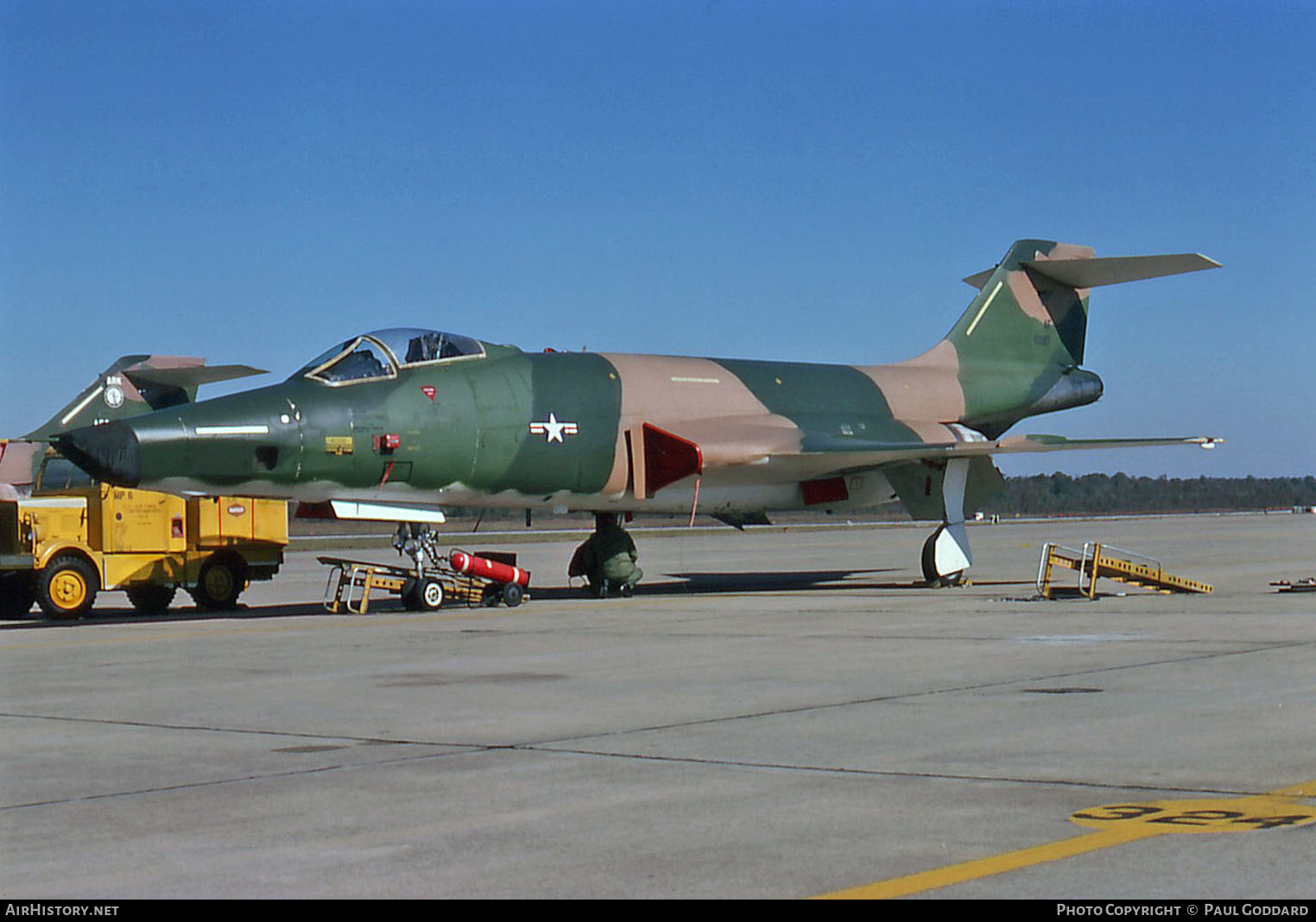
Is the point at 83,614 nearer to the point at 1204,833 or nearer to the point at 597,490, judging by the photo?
the point at 597,490

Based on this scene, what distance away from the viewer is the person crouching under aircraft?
76.7ft

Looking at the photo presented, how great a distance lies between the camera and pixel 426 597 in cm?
2091

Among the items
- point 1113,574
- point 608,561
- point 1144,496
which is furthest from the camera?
point 1144,496

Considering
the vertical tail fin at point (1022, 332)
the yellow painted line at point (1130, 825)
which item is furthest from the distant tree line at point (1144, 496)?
the yellow painted line at point (1130, 825)

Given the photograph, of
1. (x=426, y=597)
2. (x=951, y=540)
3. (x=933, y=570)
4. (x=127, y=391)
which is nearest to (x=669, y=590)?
(x=933, y=570)

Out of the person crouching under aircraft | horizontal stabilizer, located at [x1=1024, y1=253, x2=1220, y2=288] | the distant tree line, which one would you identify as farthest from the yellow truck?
the distant tree line

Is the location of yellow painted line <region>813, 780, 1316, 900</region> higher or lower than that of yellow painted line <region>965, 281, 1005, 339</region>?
lower

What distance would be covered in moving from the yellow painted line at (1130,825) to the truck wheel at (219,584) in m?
18.6

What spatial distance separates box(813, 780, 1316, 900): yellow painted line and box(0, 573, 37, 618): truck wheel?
63.6 ft

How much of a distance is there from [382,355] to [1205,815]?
15.5 metres

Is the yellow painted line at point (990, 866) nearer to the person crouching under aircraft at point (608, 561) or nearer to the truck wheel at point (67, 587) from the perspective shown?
the person crouching under aircraft at point (608, 561)

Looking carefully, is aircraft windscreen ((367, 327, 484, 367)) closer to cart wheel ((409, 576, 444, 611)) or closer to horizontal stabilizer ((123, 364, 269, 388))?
cart wheel ((409, 576, 444, 611))

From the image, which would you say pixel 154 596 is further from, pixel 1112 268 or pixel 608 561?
pixel 1112 268

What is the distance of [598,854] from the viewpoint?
606 cm
